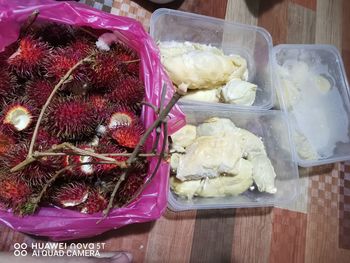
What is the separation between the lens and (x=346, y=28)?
1.06 metres

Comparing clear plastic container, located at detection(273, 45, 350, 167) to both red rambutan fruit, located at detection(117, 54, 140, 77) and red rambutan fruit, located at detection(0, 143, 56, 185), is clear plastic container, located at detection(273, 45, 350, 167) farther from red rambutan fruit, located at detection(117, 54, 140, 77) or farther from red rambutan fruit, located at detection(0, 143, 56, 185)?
red rambutan fruit, located at detection(0, 143, 56, 185)

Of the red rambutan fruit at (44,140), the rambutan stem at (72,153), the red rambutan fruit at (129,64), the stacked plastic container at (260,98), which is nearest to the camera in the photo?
the rambutan stem at (72,153)

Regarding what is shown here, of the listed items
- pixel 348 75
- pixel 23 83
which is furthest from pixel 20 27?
pixel 348 75

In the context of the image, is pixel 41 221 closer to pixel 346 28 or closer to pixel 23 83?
pixel 23 83

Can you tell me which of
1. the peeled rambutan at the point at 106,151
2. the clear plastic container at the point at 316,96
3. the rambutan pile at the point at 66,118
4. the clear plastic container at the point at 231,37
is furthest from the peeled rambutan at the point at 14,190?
the clear plastic container at the point at 316,96

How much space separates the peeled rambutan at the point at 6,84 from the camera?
1.97 feet

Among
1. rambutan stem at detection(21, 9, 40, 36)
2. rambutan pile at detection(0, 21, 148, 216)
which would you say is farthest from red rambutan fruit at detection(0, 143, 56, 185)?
rambutan stem at detection(21, 9, 40, 36)

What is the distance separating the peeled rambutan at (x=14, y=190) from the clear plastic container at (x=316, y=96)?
1.99 feet

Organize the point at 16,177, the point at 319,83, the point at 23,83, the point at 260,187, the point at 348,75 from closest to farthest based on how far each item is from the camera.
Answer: the point at 16,177, the point at 23,83, the point at 260,187, the point at 319,83, the point at 348,75

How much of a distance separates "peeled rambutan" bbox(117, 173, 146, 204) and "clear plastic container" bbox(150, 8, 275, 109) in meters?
0.34

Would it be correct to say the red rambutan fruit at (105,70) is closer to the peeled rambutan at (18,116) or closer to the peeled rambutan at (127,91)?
the peeled rambutan at (127,91)

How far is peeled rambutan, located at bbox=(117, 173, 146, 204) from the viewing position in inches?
24.0

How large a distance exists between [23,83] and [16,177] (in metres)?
0.19

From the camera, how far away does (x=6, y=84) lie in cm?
60
